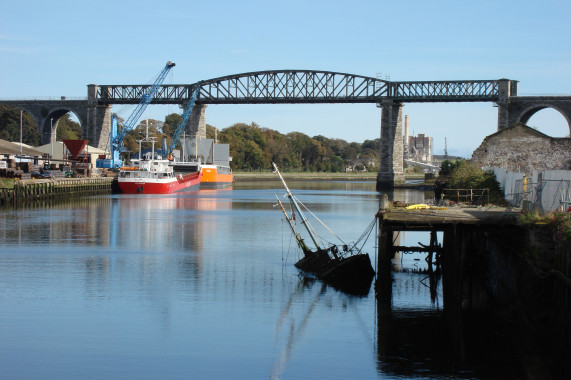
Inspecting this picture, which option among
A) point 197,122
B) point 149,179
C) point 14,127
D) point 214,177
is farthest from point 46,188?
point 14,127

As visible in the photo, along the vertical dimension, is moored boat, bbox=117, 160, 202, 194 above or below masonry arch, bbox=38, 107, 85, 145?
below

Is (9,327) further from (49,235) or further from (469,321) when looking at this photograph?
(49,235)

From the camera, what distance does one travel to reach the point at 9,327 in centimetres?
2564

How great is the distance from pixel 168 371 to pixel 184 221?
1715 inches

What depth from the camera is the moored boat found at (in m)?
107

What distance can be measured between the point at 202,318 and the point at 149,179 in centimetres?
8087

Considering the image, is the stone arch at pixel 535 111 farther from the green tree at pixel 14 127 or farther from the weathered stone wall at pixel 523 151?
the green tree at pixel 14 127

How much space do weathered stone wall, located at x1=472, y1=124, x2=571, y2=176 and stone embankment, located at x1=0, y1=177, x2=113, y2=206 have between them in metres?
47.7

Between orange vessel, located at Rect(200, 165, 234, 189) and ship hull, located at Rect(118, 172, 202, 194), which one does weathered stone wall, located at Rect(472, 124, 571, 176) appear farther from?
orange vessel, located at Rect(200, 165, 234, 189)

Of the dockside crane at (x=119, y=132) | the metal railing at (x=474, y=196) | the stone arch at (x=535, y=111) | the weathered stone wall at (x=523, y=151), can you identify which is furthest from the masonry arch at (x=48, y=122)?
the metal railing at (x=474, y=196)

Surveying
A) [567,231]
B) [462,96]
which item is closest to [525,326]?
[567,231]

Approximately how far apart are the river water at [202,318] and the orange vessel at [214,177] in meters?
91.0

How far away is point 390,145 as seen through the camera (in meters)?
146

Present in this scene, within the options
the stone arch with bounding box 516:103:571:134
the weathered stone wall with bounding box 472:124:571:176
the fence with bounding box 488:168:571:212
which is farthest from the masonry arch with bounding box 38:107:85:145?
the fence with bounding box 488:168:571:212
